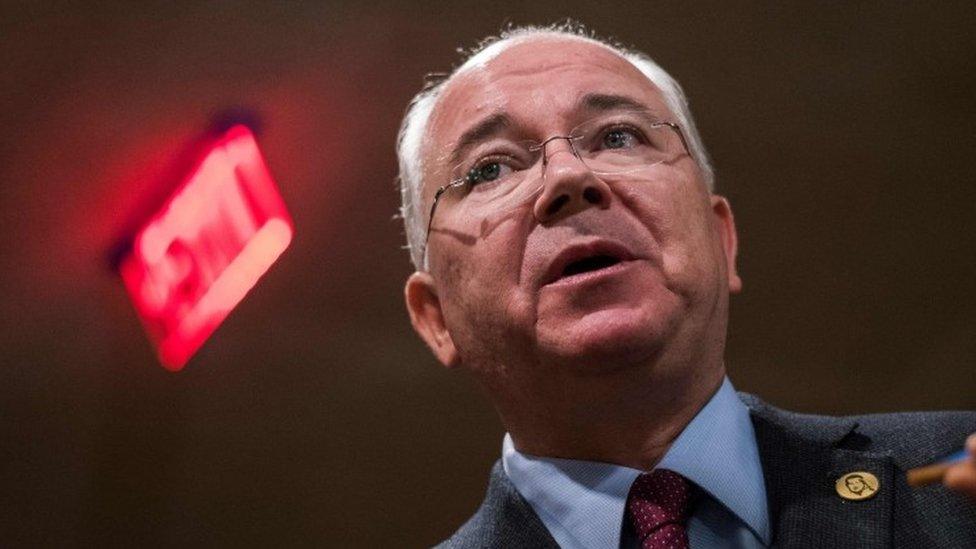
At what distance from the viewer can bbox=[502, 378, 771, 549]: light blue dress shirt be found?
1446 mm

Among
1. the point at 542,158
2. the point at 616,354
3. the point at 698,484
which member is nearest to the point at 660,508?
the point at 698,484

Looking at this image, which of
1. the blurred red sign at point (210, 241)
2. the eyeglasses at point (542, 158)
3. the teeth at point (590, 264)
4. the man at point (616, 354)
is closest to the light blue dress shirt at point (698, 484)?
the man at point (616, 354)

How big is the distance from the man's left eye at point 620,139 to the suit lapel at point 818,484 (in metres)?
0.49

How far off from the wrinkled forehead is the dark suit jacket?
577 millimetres

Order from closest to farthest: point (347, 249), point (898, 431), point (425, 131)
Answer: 1. point (898, 431)
2. point (425, 131)
3. point (347, 249)

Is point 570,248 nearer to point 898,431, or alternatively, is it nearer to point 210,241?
point 898,431

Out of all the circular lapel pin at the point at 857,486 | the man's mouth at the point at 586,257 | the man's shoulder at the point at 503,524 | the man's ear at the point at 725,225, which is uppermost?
the man's mouth at the point at 586,257

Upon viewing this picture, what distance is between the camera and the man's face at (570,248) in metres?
1.49

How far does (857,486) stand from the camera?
4.75ft

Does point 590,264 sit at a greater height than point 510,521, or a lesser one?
greater

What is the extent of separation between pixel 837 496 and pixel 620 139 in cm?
66

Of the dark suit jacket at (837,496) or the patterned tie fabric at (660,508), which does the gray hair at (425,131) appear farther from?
the patterned tie fabric at (660,508)

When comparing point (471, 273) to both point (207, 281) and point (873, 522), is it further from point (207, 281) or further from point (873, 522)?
point (207, 281)

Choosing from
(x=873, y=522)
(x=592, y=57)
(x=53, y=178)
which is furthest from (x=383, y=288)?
(x=873, y=522)
